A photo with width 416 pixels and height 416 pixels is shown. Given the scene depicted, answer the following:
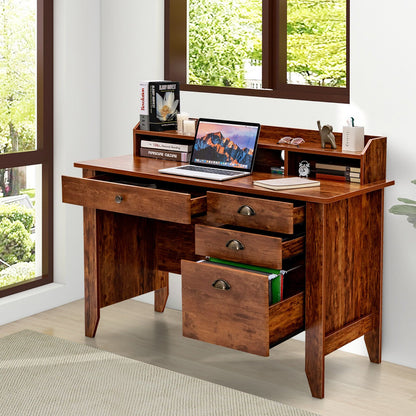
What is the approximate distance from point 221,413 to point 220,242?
1.94 feet

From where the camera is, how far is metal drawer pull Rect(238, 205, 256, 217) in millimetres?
2963

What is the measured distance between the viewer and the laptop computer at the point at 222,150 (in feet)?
10.6

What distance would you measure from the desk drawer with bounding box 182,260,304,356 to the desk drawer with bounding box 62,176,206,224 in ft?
0.66

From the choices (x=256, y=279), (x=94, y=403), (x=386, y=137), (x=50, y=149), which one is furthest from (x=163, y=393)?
(x=50, y=149)

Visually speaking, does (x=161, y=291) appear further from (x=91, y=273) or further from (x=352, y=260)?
(x=352, y=260)

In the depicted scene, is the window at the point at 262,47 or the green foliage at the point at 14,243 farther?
the green foliage at the point at 14,243

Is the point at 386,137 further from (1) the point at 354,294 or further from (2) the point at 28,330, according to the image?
(2) the point at 28,330

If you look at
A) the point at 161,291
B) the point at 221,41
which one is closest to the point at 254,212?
the point at 161,291

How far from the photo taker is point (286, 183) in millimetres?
3004

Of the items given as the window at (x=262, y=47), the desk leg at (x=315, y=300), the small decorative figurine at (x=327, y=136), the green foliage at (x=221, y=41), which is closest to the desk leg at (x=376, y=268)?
the small decorative figurine at (x=327, y=136)

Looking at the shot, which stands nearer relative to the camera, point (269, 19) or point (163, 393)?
point (163, 393)

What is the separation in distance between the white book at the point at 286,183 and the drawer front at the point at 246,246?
0.18 m

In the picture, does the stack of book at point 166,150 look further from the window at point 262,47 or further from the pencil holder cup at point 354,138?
the pencil holder cup at point 354,138

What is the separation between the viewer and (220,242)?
9.95 feet
